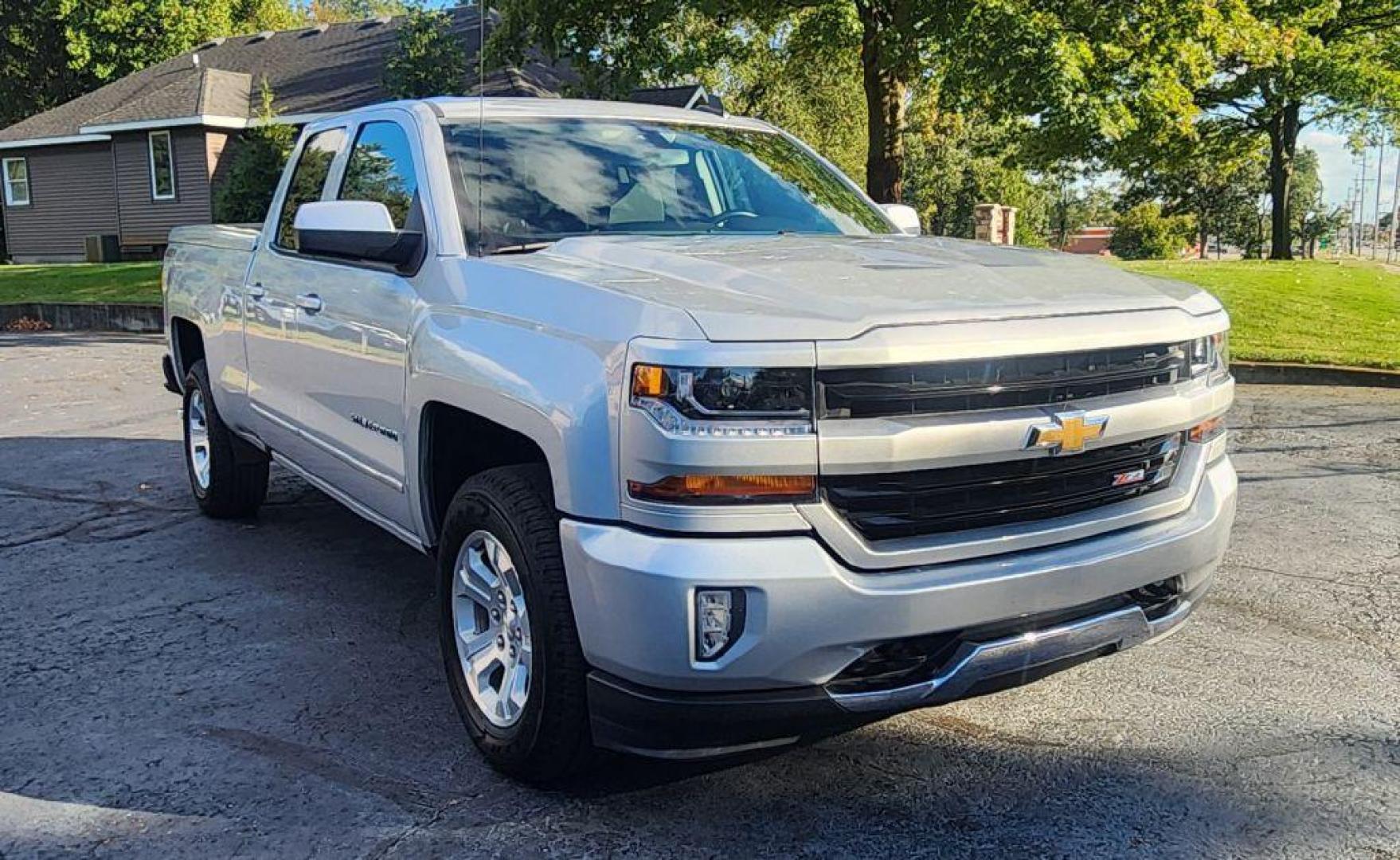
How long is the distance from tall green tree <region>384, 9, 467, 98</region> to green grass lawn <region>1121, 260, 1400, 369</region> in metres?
15.2

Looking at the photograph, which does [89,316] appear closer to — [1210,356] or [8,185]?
[1210,356]

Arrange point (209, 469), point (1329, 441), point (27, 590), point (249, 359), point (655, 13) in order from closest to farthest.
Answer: point (27, 590) < point (249, 359) < point (209, 469) < point (1329, 441) < point (655, 13)

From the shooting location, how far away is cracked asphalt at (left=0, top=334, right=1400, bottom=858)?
2.98 metres

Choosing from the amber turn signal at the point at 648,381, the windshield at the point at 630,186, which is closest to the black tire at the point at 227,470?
the windshield at the point at 630,186

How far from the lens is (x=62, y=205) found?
1266 inches

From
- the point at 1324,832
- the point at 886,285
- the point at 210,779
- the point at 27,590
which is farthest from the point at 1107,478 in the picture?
the point at 27,590

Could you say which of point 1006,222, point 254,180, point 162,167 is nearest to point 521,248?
point 1006,222

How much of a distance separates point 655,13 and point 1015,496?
14.9 meters

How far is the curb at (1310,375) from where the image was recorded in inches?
422

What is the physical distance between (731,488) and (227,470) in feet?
13.7

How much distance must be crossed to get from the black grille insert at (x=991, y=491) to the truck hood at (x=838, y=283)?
365mm

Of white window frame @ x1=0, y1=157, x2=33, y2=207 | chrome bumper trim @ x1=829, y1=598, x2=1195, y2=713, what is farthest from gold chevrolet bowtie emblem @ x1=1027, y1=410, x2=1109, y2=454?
white window frame @ x1=0, y1=157, x2=33, y2=207

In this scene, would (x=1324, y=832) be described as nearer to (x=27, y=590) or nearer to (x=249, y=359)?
(x=249, y=359)

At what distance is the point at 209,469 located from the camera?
6062mm
